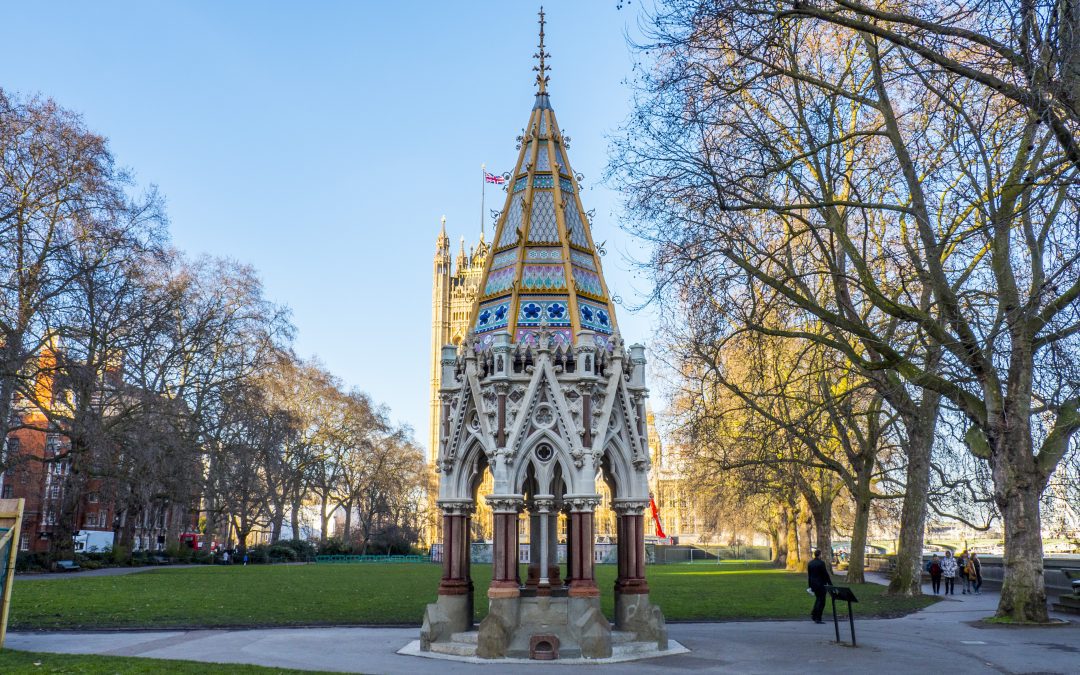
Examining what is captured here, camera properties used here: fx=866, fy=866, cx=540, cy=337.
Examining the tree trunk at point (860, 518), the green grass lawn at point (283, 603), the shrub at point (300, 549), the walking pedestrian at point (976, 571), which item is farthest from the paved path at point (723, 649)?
the shrub at point (300, 549)

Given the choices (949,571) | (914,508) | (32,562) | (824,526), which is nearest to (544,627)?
(914,508)

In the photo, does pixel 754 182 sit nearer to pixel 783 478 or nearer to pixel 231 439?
pixel 783 478

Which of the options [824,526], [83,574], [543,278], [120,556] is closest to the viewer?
[543,278]

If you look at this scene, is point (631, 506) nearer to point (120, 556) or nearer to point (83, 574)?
point (83, 574)

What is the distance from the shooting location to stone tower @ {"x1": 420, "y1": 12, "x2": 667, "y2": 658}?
12547mm

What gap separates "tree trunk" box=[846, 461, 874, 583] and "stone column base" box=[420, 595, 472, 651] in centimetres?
1833

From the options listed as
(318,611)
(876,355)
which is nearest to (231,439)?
(318,611)

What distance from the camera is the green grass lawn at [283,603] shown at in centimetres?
1697

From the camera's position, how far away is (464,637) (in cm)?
1290

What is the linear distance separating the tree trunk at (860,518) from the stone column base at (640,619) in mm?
16925

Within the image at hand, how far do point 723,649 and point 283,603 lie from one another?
503 inches

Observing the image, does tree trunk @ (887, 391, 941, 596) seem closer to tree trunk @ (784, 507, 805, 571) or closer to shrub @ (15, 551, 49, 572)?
tree trunk @ (784, 507, 805, 571)

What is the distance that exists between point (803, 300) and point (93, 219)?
78.8 ft

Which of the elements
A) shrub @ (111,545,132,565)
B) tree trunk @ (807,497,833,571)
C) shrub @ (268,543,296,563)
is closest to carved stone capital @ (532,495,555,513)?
tree trunk @ (807,497,833,571)
